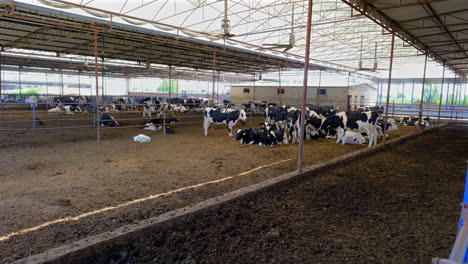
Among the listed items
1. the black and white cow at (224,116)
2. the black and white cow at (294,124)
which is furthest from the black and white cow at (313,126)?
the black and white cow at (224,116)

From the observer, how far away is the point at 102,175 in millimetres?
5625

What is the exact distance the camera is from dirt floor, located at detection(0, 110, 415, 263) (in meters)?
3.46

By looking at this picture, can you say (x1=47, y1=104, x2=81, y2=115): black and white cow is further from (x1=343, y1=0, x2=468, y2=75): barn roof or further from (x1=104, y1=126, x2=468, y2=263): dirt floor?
(x1=104, y1=126, x2=468, y2=263): dirt floor

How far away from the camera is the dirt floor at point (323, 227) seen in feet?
9.59

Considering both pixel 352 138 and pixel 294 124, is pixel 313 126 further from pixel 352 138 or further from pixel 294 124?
pixel 352 138

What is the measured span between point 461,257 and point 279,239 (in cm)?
203

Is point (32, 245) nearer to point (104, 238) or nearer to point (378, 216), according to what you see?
point (104, 238)

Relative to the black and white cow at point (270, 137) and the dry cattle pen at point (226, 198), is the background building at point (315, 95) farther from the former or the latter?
the dry cattle pen at point (226, 198)

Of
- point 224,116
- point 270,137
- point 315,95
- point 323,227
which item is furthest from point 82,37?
point 315,95

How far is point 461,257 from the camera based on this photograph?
55.1 inches

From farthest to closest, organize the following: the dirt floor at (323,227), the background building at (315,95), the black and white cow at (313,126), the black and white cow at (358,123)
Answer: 1. the background building at (315,95)
2. the black and white cow at (313,126)
3. the black and white cow at (358,123)
4. the dirt floor at (323,227)

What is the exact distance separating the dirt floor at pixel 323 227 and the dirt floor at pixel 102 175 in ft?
2.33

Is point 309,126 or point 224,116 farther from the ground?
point 224,116

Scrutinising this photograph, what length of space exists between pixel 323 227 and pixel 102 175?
4227mm
